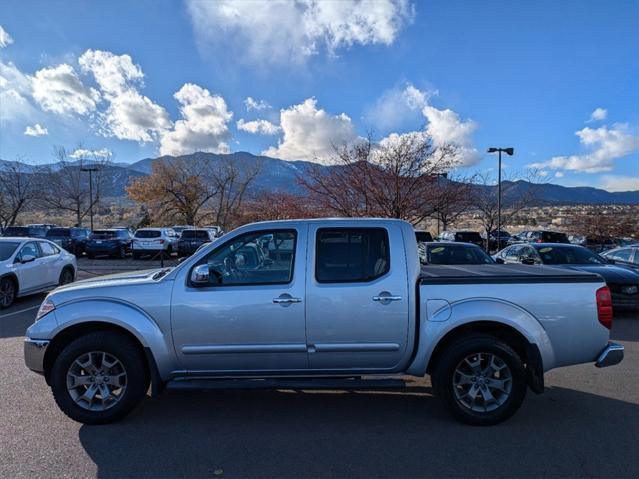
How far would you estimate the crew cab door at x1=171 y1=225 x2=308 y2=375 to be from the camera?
154 inches

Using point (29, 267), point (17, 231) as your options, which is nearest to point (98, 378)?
point (29, 267)

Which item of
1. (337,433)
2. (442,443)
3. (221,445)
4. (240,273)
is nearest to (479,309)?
(442,443)

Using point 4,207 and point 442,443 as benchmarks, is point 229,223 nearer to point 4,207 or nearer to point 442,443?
point 4,207

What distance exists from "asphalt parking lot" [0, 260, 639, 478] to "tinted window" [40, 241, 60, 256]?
693cm

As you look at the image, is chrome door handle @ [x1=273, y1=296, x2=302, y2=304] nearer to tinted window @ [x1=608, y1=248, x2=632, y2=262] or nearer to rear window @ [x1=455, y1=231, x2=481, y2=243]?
tinted window @ [x1=608, y1=248, x2=632, y2=262]

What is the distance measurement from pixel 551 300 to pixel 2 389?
5.85 m

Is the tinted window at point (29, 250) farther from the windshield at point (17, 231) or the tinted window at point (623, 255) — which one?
the windshield at point (17, 231)

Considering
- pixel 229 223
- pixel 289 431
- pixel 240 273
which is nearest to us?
pixel 289 431

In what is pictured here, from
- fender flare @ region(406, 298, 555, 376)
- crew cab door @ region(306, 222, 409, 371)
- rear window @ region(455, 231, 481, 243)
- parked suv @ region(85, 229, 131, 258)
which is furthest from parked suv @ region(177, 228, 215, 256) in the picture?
fender flare @ region(406, 298, 555, 376)

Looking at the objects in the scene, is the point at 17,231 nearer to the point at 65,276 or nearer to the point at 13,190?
the point at 13,190

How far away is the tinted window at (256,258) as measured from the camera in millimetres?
4094

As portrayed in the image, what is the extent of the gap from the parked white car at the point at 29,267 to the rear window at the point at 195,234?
37.2 feet

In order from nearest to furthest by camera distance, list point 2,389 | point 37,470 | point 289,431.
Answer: point 37,470 → point 289,431 → point 2,389

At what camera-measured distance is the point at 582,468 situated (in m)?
3.25
